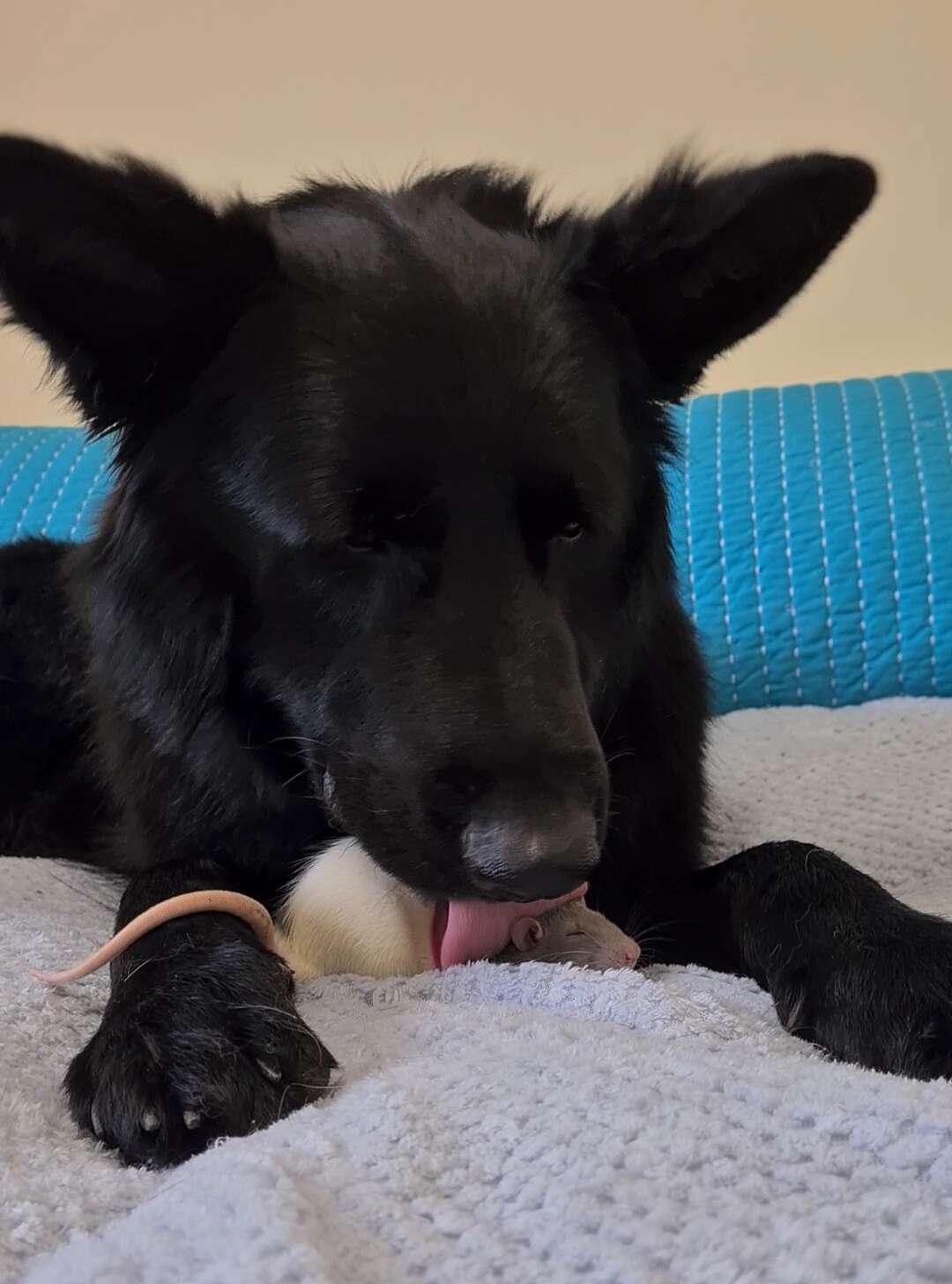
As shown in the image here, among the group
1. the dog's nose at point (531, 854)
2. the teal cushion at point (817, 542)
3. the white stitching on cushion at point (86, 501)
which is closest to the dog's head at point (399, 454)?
the dog's nose at point (531, 854)

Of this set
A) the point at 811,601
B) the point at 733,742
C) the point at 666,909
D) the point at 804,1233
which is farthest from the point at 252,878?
the point at 811,601

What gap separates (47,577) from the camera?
6.19 feet

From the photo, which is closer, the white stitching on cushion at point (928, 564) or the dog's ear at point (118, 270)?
the dog's ear at point (118, 270)

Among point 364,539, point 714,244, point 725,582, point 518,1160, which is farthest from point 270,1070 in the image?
point 725,582

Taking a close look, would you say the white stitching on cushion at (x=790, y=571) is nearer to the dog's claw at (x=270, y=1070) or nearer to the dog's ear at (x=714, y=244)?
the dog's ear at (x=714, y=244)

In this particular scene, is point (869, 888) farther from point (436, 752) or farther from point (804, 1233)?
point (804, 1233)

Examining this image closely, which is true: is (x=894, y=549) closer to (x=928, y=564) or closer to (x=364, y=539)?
(x=928, y=564)

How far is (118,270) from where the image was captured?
108cm

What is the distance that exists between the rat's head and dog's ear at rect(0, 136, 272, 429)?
64cm

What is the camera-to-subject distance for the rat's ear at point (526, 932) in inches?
41.9

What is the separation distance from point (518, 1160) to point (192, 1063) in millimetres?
273

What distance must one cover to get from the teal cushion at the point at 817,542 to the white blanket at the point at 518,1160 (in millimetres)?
1361

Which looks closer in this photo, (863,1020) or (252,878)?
(863,1020)

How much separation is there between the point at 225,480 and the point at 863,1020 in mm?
754
